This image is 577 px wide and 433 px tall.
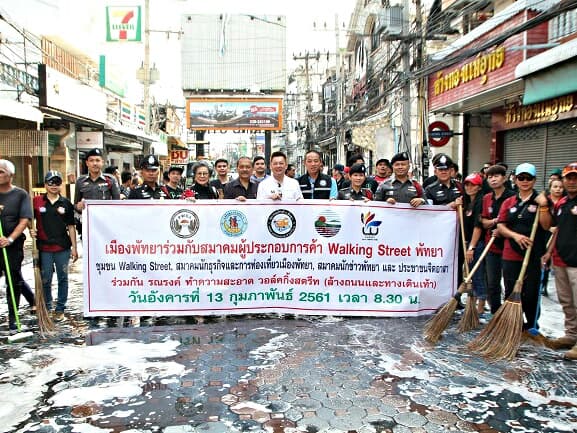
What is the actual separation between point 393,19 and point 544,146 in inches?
195

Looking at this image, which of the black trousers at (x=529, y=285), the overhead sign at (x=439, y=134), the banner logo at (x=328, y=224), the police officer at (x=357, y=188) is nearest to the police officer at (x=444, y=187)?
the police officer at (x=357, y=188)

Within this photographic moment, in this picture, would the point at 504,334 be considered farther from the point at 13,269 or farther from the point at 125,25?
the point at 125,25

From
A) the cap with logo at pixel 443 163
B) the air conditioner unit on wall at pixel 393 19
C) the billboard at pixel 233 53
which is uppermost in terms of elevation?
the billboard at pixel 233 53

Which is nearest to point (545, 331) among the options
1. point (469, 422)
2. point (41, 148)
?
point (469, 422)

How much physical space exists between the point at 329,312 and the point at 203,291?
1410mm

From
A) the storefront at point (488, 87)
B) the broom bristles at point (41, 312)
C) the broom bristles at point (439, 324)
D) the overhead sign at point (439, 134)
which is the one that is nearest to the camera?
the broom bristles at point (439, 324)

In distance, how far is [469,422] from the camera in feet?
11.3

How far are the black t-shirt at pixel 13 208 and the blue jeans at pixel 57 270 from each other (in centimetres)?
57

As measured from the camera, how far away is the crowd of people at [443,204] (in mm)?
4949

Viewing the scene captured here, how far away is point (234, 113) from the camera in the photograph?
46.9 meters

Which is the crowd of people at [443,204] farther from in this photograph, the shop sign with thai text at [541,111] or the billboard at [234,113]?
the billboard at [234,113]

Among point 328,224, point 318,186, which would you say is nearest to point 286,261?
point 328,224

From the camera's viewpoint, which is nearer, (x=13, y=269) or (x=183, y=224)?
(x=13, y=269)

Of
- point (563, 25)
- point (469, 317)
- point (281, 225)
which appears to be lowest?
point (469, 317)
